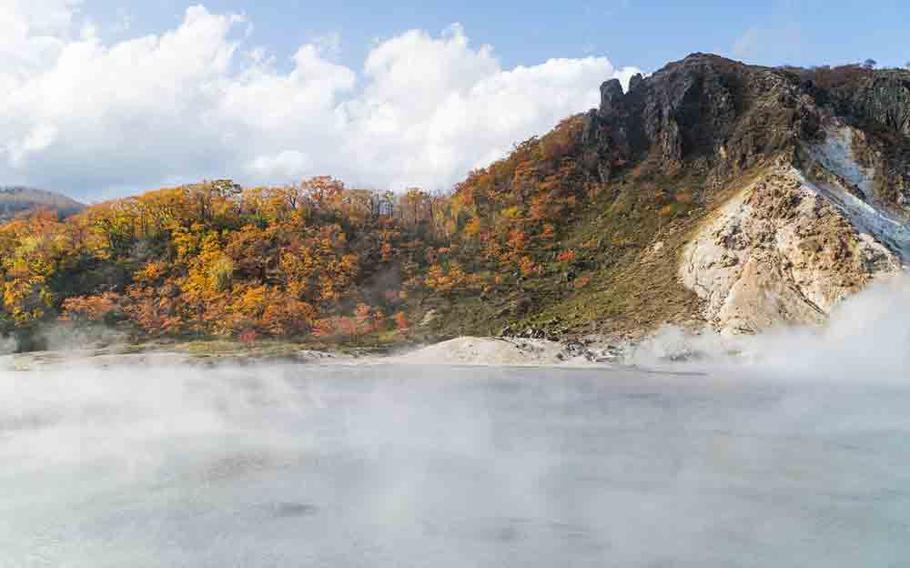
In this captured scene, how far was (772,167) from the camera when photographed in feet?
152

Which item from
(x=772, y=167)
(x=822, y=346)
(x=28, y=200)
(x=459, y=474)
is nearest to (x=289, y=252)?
(x=772, y=167)

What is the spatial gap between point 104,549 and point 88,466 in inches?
212

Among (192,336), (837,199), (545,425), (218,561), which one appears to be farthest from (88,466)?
(837,199)

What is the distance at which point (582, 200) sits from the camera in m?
Answer: 57.7

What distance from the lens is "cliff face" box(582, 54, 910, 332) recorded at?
38.2 m

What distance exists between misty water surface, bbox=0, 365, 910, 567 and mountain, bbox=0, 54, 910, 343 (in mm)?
17821

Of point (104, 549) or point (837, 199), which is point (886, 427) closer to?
point (104, 549)

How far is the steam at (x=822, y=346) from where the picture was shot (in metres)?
32.1

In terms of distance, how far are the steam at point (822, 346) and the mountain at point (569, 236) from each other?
4.03ft

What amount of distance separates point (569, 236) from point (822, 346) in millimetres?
22983

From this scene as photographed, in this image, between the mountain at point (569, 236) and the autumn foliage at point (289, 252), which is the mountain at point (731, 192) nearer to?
the mountain at point (569, 236)

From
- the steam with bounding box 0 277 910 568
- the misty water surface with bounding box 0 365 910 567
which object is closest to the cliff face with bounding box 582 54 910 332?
the steam with bounding box 0 277 910 568

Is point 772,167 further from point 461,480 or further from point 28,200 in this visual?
point 28,200

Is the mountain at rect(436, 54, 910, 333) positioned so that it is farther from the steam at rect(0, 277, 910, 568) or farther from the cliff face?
the steam at rect(0, 277, 910, 568)
